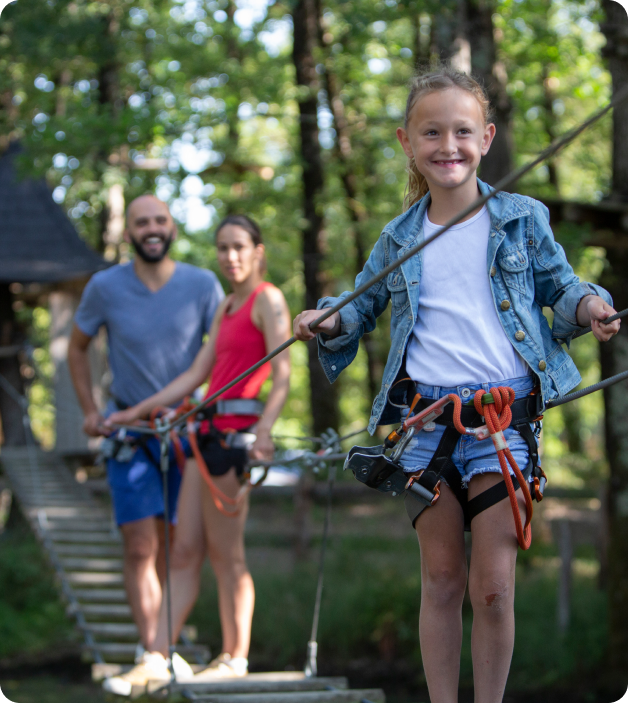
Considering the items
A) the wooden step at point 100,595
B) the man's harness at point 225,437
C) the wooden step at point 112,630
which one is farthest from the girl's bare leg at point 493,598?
the wooden step at point 100,595

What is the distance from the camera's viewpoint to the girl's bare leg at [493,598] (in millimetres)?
1754

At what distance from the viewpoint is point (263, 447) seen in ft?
9.50

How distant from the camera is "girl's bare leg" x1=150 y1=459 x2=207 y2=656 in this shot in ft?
10.3

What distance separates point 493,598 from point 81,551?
181 inches

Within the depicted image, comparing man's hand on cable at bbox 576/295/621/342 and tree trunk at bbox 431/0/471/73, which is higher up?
tree trunk at bbox 431/0/471/73

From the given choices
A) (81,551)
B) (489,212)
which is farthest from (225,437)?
(81,551)

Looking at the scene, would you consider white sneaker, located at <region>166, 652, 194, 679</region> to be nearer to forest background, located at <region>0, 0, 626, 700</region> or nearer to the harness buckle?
the harness buckle

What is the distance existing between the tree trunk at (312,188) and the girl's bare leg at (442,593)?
317 inches

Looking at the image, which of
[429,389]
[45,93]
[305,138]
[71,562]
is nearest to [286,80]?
[305,138]

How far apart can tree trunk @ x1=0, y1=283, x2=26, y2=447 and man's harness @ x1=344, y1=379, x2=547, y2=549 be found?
25.0 feet

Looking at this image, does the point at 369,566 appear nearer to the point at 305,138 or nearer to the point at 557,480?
the point at 305,138

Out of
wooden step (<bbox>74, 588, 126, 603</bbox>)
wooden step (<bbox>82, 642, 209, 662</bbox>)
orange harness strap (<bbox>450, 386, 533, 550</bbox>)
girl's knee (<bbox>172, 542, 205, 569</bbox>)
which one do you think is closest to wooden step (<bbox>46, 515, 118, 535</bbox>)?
wooden step (<bbox>74, 588, 126, 603</bbox>)

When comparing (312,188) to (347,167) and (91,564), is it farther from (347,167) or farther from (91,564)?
(91,564)

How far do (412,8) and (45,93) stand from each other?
592 centimetres
